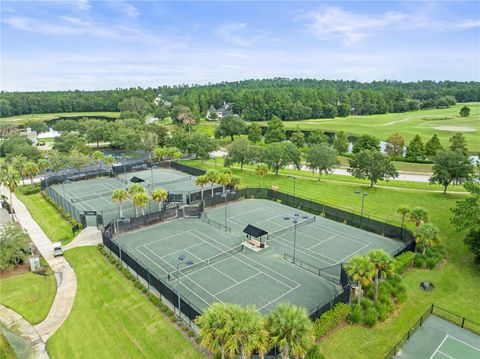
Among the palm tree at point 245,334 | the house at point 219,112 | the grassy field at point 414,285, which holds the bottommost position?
the grassy field at point 414,285

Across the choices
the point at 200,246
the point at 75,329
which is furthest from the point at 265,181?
the point at 75,329

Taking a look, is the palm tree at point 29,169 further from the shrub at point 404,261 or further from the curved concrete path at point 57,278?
the shrub at point 404,261

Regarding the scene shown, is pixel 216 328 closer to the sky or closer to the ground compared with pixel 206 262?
closer to the sky

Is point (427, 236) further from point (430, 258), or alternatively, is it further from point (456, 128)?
point (456, 128)

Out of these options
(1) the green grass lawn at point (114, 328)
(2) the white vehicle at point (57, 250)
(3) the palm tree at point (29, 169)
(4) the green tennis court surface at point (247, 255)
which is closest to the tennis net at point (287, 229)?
(4) the green tennis court surface at point (247, 255)

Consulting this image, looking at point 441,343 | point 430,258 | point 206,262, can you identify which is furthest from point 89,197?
point 441,343

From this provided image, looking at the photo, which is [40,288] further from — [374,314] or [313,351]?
[374,314]
